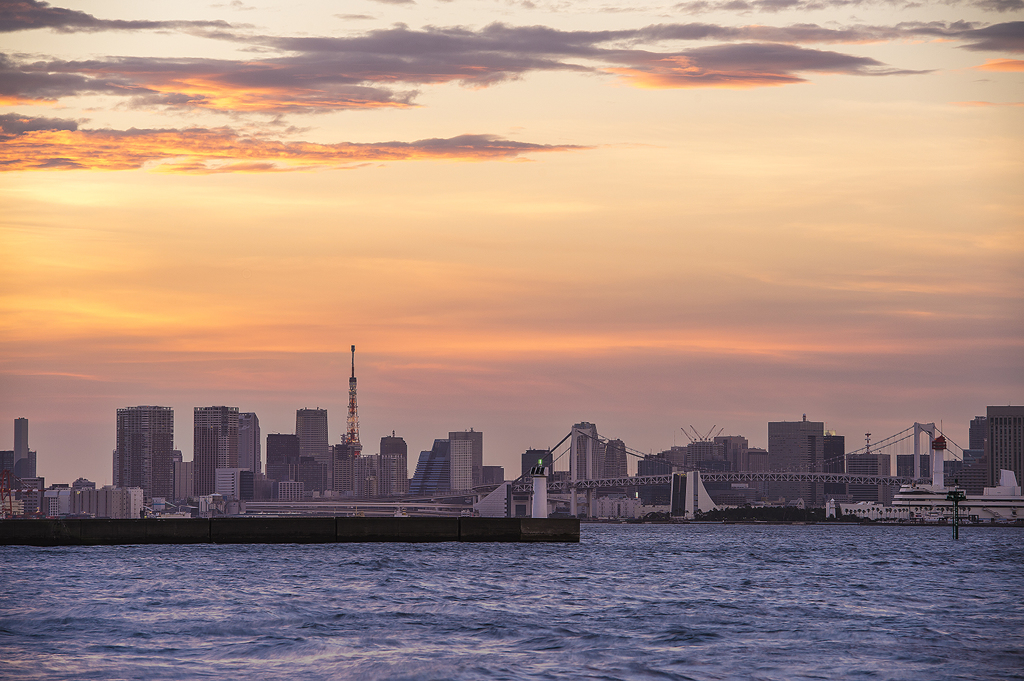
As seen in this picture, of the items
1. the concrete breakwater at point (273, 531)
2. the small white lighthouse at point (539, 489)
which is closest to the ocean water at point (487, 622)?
the concrete breakwater at point (273, 531)

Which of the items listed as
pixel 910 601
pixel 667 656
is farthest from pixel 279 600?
pixel 910 601

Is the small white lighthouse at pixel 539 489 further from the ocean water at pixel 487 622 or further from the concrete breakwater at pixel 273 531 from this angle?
the ocean water at pixel 487 622

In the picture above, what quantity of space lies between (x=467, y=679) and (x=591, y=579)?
70.6 ft

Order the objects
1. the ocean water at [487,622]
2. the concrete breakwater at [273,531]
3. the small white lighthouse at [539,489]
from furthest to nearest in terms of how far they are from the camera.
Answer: the small white lighthouse at [539,489] < the concrete breakwater at [273,531] < the ocean water at [487,622]

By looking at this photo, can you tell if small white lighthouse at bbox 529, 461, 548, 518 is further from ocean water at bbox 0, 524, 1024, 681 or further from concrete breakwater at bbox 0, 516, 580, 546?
ocean water at bbox 0, 524, 1024, 681

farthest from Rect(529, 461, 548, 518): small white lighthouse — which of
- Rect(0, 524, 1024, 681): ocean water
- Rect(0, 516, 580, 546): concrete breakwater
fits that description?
Rect(0, 524, 1024, 681): ocean water

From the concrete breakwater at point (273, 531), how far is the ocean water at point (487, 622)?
13965 millimetres

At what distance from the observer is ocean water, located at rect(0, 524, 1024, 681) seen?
64.5 feet

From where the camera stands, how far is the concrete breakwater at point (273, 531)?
5878 centimetres

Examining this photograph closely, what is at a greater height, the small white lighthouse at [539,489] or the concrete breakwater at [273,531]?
the small white lighthouse at [539,489]

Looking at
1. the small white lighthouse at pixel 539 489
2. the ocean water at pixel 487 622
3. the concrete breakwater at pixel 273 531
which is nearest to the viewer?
the ocean water at pixel 487 622

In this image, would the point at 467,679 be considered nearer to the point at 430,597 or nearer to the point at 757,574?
the point at 430,597

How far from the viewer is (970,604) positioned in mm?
32062

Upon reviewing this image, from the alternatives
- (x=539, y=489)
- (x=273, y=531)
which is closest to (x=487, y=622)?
(x=273, y=531)
